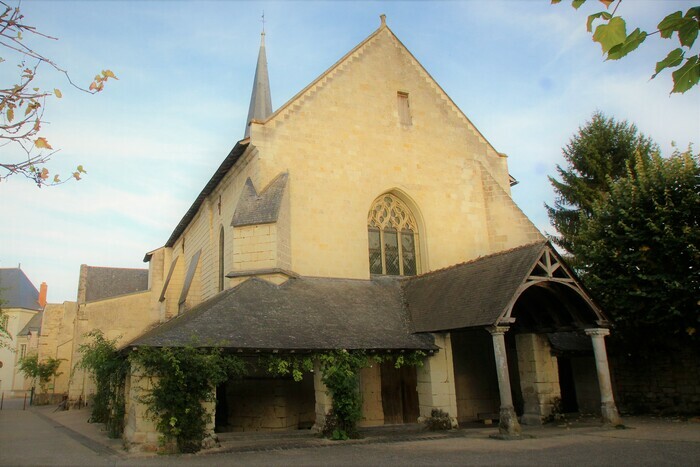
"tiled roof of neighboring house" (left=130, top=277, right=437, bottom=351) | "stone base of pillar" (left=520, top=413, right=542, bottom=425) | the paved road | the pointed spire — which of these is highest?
the pointed spire

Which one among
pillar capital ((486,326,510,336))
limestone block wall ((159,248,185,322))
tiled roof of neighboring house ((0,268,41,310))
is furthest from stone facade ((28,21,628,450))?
tiled roof of neighboring house ((0,268,41,310))

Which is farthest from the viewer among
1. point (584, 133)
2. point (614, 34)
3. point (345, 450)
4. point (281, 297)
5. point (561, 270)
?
point (584, 133)

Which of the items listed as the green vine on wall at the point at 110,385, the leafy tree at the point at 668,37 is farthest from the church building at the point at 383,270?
the leafy tree at the point at 668,37

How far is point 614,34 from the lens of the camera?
3129 mm

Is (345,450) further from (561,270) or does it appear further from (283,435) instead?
(561,270)

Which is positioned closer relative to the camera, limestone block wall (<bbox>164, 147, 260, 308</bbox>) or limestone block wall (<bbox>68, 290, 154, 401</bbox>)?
limestone block wall (<bbox>164, 147, 260, 308</bbox>)

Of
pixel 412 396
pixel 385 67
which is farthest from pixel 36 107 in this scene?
pixel 385 67

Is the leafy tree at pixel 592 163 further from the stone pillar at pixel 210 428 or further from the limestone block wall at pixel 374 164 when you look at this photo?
the stone pillar at pixel 210 428

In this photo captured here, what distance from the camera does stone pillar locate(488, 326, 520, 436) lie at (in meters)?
10.7

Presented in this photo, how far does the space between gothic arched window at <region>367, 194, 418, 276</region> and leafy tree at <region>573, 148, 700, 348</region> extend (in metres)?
5.26

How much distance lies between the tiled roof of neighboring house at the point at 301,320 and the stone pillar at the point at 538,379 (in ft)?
8.99

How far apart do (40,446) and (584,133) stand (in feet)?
78.9

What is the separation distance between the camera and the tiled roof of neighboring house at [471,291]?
11.3 m

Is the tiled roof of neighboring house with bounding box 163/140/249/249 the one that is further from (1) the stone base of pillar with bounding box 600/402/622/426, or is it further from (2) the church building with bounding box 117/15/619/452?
(1) the stone base of pillar with bounding box 600/402/622/426
